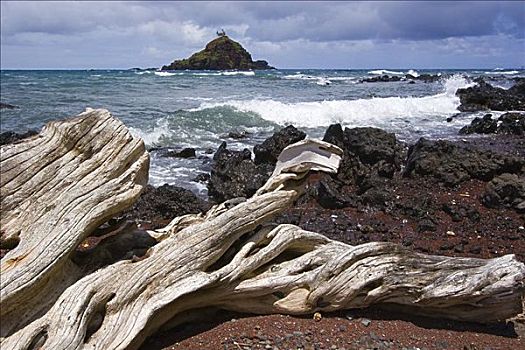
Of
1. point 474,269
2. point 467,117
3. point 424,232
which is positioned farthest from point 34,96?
point 474,269

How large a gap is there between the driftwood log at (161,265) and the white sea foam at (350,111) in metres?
18.1

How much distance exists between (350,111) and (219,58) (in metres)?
81.9

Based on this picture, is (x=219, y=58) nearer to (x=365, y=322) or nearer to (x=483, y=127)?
(x=483, y=127)

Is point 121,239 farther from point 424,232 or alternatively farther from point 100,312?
point 424,232

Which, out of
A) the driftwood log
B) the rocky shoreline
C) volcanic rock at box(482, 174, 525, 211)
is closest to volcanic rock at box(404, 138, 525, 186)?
the rocky shoreline

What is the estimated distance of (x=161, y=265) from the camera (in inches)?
189

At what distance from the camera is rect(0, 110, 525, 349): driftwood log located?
4285 mm

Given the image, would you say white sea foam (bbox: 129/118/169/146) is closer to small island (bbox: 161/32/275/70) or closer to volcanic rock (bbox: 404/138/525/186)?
volcanic rock (bbox: 404/138/525/186)

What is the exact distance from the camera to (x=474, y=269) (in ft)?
17.5

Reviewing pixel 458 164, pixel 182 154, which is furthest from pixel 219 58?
pixel 458 164

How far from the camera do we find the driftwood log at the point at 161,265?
429cm

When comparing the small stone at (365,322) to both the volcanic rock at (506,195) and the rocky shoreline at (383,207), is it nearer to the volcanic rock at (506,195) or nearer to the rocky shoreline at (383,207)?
the rocky shoreline at (383,207)

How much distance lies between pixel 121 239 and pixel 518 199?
22.4 ft

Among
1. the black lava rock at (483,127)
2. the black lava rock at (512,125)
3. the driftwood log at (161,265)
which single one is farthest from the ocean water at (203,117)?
the driftwood log at (161,265)
